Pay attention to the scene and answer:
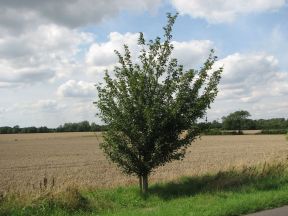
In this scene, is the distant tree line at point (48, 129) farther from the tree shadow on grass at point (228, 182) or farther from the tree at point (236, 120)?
the tree shadow on grass at point (228, 182)

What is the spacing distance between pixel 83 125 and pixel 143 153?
137563 millimetres

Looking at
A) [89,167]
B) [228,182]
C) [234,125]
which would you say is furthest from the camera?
[234,125]

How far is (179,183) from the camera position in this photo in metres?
15.3

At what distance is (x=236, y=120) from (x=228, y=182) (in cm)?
12355

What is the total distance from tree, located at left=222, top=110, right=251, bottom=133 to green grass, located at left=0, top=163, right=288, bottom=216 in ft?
385

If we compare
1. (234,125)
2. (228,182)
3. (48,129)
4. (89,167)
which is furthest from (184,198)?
(48,129)

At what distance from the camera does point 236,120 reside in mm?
135750

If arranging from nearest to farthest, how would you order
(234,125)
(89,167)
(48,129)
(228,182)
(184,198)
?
(184,198)
(228,182)
(89,167)
(234,125)
(48,129)

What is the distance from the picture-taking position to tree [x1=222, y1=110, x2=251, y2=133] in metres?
134

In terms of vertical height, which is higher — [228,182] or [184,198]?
[228,182]

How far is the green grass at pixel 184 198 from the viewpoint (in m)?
10.5

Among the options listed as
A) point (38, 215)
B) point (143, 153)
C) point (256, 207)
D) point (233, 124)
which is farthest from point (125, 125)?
point (233, 124)

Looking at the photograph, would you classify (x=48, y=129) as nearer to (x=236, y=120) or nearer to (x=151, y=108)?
(x=236, y=120)

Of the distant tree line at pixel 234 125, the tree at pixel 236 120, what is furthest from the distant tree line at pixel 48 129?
the tree at pixel 236 120
